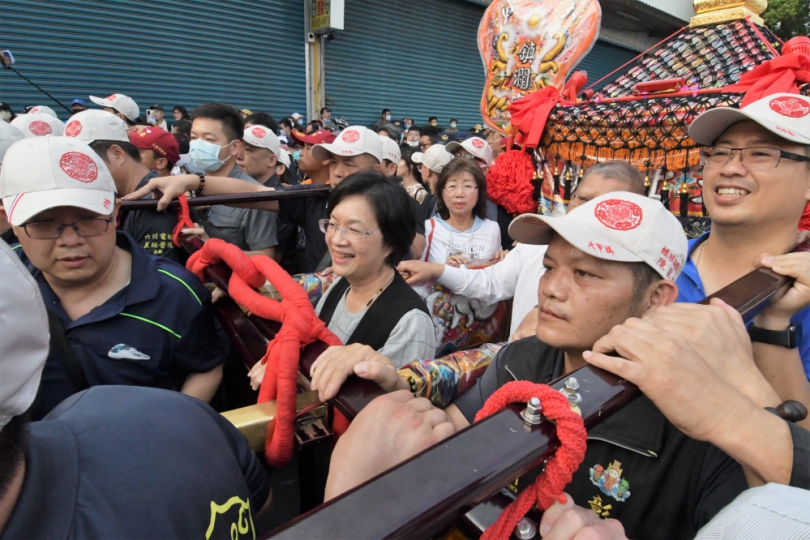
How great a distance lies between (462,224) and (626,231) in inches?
74.9

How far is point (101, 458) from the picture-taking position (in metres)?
0.76

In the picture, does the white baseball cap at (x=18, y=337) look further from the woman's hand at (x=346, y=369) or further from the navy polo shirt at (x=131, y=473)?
the woman's hand at (x=346, y=369)

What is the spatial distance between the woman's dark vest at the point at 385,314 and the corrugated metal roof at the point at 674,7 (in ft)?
56.2

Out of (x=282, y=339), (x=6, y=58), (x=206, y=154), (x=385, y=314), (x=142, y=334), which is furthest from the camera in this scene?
(x=6, y=58)

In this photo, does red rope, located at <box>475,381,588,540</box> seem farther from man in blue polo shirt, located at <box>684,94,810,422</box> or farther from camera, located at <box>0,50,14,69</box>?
camera, located at <box>0,50,14,69</box>

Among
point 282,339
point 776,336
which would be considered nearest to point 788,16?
point 776,336

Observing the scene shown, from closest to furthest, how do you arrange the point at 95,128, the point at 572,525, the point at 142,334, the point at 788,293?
1. the point at 572,525
2. the point at 788,293
3. the point at 142,334
4. the point at 95,128

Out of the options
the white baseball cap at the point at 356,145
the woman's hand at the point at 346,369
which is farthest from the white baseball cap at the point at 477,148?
the woman's hand at the point at 346,369

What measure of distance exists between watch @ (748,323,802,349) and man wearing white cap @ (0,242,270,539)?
1.46 m

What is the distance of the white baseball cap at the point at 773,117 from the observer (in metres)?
1.45

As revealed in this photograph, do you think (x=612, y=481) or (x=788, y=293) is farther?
(x=788, y=293)

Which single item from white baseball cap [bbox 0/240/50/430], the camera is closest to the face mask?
white baseball cap [bbox 0/240/50/430]

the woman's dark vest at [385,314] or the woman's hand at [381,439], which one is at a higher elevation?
the woman's hand at [381,439]

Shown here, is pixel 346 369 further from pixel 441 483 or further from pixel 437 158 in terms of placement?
pixel 437 158
